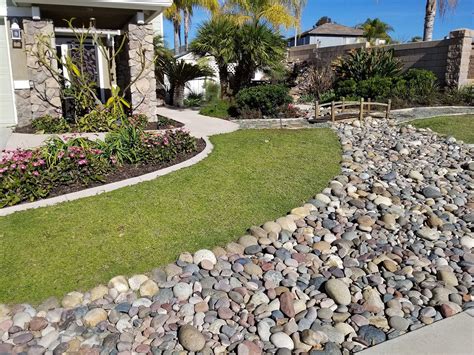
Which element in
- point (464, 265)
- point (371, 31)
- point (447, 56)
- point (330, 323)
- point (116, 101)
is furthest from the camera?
point (371, 31)

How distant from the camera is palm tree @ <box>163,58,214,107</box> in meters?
15.2

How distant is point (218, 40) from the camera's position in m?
15.0

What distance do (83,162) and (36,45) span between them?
5594mm

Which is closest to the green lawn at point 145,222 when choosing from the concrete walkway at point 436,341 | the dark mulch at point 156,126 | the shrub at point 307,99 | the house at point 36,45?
the concrete walkway at point 436,341

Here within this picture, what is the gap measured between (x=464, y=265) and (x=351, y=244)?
109 centimetres

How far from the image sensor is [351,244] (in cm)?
453

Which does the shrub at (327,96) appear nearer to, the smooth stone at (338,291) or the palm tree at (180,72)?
the palm tree at (180,72)

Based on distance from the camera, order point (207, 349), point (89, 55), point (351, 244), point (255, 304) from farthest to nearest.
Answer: point (89, 55)
point (351, 244)
point (255, 304)
point (207, 349)

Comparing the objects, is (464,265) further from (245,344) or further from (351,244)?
(245,344)

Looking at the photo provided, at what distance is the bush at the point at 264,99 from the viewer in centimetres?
1276

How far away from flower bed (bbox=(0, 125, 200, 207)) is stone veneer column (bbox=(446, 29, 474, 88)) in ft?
38.6

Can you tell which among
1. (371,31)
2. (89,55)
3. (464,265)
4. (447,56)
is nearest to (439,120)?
(447,56)

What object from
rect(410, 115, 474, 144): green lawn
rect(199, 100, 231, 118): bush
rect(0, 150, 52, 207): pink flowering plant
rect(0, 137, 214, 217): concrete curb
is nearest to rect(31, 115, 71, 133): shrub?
rect(0, 150, 52, 207): pink flowering plant

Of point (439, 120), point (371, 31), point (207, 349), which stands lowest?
point (207, 349)
